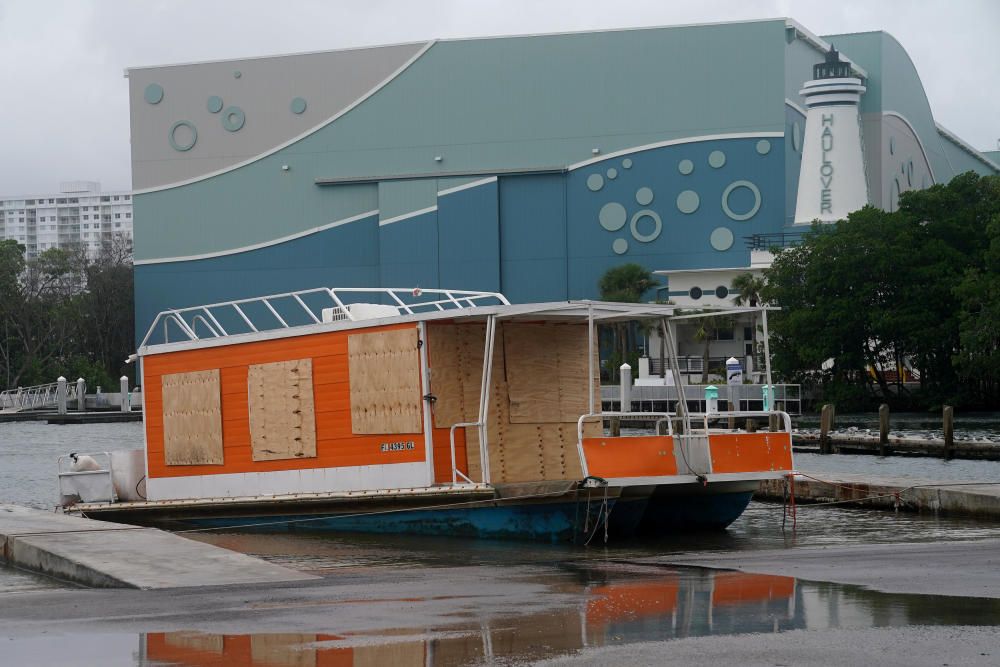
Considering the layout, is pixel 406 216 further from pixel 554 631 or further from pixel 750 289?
pixel 554 631

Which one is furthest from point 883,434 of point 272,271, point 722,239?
point 272,271

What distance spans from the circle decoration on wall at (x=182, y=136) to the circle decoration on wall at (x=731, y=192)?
32158 millimetres

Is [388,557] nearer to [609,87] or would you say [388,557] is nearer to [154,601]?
[154,601]

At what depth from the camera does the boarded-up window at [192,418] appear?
2167cm

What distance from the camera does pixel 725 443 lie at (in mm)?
18391

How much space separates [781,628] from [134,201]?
8326 centimetres

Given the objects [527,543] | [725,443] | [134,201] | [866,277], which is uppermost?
[134,201]

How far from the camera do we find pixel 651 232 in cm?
7944

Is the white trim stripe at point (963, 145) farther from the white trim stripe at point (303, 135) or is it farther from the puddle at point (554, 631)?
the puddle at point (554, 631)

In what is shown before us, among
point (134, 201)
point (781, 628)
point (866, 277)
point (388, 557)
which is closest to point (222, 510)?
point (388, 557)

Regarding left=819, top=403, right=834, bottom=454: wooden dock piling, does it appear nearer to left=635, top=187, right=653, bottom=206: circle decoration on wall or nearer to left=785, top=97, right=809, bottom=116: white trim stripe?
left=635, top=187, right=653, bottom=206: circle decoration on wall

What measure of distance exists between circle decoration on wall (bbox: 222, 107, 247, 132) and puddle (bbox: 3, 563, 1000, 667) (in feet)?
256

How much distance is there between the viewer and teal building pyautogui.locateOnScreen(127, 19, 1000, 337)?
257 feet

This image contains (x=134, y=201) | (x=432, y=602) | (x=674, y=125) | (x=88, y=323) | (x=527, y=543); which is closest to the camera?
(x=432, y=602)
